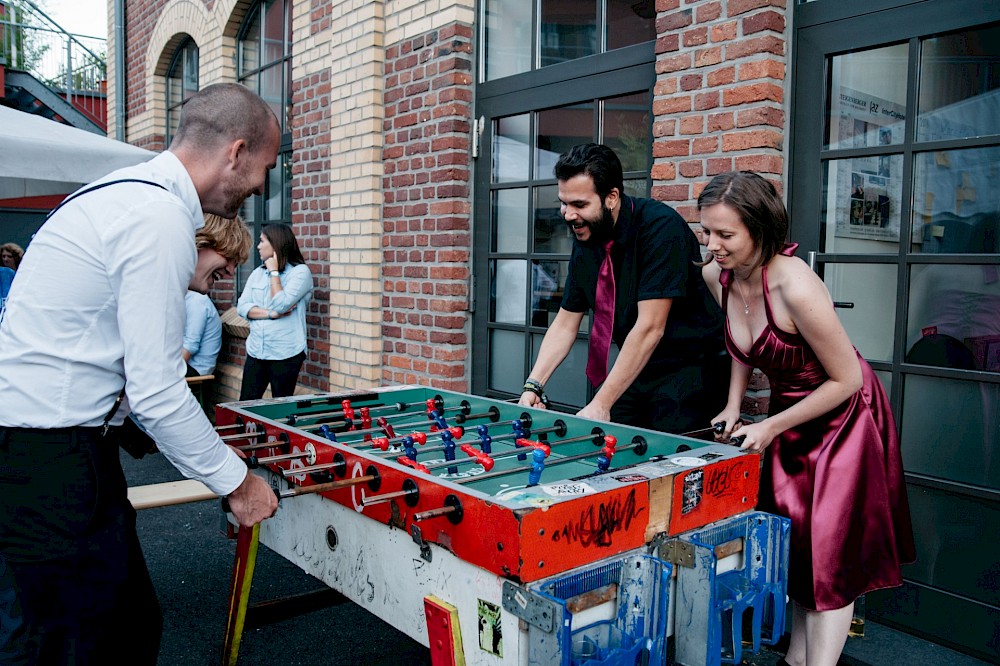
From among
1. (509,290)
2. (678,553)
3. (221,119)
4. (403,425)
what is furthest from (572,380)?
(221,119)

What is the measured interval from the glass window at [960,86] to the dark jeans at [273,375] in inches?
169

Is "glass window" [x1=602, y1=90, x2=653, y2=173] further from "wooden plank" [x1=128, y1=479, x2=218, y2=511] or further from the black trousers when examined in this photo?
the black trousers

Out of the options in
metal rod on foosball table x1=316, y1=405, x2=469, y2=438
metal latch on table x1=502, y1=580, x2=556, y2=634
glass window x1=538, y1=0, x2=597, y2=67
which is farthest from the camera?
glass window x1=538, y1=0, x2=597, y2=67

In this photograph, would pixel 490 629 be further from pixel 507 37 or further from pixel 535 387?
pixel 507 37

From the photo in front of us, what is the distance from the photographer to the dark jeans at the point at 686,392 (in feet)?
10.5

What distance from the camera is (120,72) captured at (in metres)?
10.0

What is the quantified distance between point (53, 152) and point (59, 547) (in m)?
2.98

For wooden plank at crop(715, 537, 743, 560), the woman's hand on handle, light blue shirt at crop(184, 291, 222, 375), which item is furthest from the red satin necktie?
light blue shirt at crop(184, 291, 222, 375)

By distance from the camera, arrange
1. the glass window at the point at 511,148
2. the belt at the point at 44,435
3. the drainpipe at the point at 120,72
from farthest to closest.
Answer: the drainpipe at the point at 120,72, the glass window at the point at 511,148, the belt at the point at 44,435

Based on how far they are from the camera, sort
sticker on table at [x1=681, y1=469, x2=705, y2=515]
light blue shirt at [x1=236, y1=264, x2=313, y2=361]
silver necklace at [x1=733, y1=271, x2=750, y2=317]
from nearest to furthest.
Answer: sticker on table at [x1=681, y1=469, x2=705, y2=515], silver necklace at [x1=733, y1=271, x2=750, y2=317], light blue shirt at [x1=236, y1=264, x2=313, y2=361]

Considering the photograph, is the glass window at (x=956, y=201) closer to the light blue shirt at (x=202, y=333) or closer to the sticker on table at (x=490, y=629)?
the sticker on table at (x=490, y=629)

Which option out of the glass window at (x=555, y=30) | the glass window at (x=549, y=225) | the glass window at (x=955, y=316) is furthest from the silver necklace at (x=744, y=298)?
the glass window at (x=549, y=225)

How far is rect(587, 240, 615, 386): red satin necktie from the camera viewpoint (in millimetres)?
3275

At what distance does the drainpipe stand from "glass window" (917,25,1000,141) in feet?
30.8
